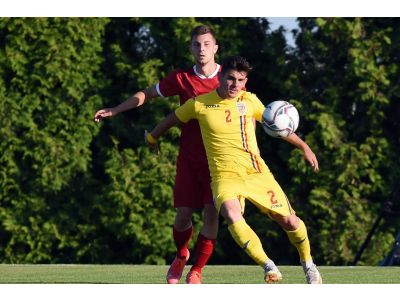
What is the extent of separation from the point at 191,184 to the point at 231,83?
1024mm

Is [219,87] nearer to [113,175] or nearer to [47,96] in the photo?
[113,175]

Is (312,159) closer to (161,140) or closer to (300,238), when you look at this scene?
(300,238)

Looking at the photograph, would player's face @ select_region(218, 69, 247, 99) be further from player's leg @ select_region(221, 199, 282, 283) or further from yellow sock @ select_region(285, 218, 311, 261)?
yellow sock @ select_region(285, 218, 311, 261)

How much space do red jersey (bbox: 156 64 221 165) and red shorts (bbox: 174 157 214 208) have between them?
6 centimetres

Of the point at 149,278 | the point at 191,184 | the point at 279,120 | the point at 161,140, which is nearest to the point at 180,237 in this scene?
the point at 191,184

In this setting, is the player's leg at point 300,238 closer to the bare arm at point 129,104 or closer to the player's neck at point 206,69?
the player's neck at point 206,69

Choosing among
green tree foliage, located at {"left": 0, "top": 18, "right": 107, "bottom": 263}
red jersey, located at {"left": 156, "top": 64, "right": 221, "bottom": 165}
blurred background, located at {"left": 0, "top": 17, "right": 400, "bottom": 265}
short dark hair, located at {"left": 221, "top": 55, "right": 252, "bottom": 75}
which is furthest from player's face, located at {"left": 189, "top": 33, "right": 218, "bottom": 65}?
green tree foliage, located at {"left": 0, "top": 18, "right": 107, "bottom": 263}

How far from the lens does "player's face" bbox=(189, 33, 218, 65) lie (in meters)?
6.13

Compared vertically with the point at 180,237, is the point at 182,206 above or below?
above

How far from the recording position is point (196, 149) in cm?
622

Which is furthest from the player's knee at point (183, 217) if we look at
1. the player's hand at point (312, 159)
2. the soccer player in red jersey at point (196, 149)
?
the player's hand at point (312, 159)

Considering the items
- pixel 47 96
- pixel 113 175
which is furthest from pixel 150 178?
pixel 47 96

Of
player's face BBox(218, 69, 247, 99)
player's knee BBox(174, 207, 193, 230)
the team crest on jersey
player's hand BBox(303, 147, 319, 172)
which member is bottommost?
player's knee BBox(174, 207, 193, 230)

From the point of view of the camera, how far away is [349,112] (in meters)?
12.1
